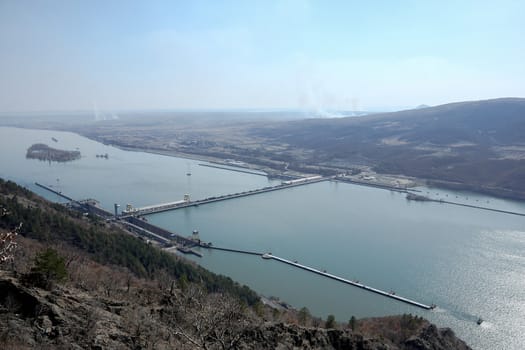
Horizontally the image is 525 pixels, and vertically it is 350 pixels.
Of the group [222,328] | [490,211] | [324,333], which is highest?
[222,328]

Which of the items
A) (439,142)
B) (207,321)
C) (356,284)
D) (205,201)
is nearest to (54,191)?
(205,201)

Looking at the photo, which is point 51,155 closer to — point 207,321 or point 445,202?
point 445,202

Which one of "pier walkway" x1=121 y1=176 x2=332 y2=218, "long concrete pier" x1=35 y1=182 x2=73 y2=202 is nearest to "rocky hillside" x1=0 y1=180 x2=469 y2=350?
"pier walkway" x1=121 y1=176 x2=332 y2=218

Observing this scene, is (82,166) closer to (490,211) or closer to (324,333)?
(490,211)

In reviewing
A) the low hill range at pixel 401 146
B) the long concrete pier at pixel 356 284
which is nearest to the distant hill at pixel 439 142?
the low hill range at pixel 401 146

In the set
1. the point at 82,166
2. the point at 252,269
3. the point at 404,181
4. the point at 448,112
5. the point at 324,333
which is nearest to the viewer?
the point at 324,333

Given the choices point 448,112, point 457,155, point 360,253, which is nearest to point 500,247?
point 360,253
